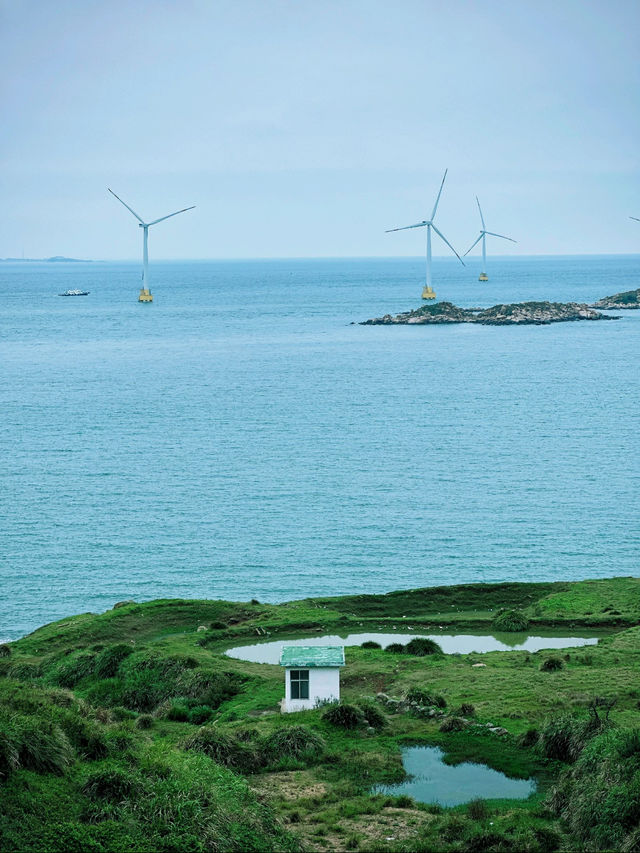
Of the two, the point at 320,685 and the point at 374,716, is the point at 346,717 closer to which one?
the point at 374,716

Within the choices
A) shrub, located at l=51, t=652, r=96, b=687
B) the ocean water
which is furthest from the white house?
the ocean water

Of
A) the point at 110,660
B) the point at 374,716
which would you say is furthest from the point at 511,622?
the point at 110,660

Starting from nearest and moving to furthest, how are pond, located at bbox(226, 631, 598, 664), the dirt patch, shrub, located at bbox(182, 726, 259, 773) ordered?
1. the dirt patch
2. shrub, located at bbox(182, 726, 259, 773)
3. pond, located at bbox(226, 631, 598, 664)

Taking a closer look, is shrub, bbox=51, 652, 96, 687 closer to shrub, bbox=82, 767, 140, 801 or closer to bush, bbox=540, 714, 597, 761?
shrub, bbox=82, 767, 140, 801

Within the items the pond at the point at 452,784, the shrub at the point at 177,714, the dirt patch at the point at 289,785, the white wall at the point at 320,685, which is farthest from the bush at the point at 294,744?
the shrub at the point at 177,714

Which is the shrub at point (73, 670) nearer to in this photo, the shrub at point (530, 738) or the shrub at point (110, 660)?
the shrub at point (110, 660)

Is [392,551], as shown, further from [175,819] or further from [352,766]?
[175,819]
